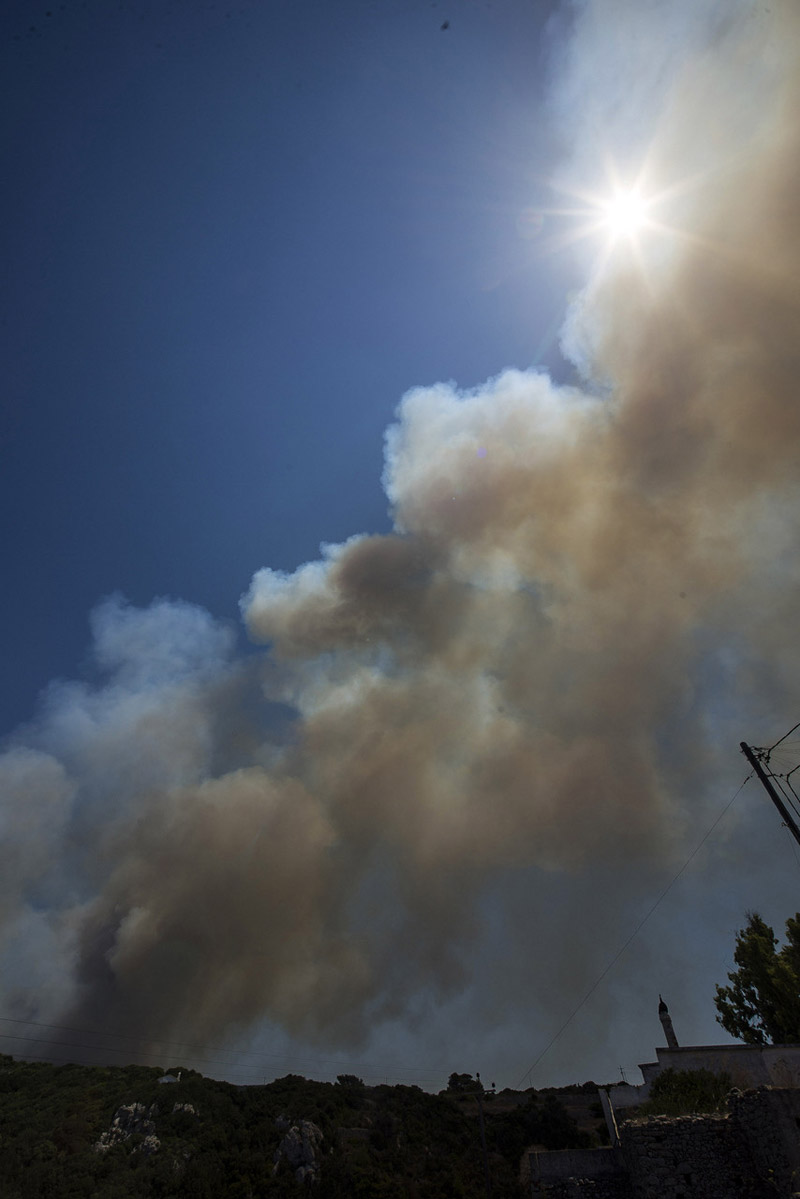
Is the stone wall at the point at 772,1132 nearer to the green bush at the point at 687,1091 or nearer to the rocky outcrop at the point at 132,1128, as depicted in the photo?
the green bush at the point at 687,1091

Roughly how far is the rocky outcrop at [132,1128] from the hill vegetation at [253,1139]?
0.46 feet

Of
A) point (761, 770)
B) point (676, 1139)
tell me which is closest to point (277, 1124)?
point (676, 1139)

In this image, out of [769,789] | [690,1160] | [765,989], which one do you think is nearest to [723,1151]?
[690,1160]

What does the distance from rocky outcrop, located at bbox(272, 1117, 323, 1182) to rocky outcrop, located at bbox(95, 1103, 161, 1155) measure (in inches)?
385

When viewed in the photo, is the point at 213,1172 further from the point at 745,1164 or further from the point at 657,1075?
the point at 745,1164

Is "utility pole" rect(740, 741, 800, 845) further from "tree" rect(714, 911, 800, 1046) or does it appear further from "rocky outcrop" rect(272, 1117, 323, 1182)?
"rocky outcrop" rect(272, 1117, 323, 1182)

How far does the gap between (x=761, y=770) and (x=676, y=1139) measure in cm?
1286

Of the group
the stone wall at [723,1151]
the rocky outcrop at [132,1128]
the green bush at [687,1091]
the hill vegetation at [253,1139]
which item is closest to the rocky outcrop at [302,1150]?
the hill vegetation at [253,1139]

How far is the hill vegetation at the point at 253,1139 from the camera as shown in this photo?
39000 millimetres

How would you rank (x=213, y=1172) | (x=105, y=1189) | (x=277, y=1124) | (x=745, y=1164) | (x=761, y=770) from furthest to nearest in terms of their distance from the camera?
(x=277, y=1124) < (x=213, y=1172) < (x=105, y=1189) < (x=761, y=770) < (x=745, y=1164)

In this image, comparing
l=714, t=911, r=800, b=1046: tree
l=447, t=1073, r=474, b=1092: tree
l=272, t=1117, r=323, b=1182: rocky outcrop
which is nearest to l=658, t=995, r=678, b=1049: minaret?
l=714, t=911, r=800, b=1046: tree

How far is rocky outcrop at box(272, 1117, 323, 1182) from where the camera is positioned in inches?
1622

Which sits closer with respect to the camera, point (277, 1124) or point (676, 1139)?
point (676, 1139)

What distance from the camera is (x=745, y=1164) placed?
54.9ft
